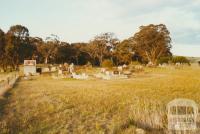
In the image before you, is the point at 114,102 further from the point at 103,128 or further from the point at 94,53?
the point at 94,53

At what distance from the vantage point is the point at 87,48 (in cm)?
9750

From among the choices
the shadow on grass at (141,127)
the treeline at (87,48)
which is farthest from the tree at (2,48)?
the shadow on grass at (141,127)

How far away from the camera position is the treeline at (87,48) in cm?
7619

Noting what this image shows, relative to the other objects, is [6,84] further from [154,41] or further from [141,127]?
[154,41]

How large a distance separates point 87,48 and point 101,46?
Answer: 4260 mm

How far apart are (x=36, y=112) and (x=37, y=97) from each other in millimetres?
5282

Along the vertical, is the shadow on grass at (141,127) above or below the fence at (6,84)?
below

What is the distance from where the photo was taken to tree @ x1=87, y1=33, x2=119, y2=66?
319 ft

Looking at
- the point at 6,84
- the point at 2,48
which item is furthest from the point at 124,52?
the point at 6,84

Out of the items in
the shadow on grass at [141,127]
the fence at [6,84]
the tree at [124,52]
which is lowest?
the shadow on grass at [141,127]

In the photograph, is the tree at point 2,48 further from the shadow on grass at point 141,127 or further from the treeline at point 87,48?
the shadow on grass at point 141,127

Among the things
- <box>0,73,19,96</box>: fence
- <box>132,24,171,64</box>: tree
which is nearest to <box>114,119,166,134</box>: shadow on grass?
<box>0,73,19,96</box>: fence

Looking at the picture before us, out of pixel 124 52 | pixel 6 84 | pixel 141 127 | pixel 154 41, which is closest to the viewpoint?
pixel 141 127

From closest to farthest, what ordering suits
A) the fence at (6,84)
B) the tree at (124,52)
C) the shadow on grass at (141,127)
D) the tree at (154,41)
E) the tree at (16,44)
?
the shadow on grass at (141,127), the fence at (6,84), the tree at (16,44), the tree at (154,41), the tree at (124,52)
